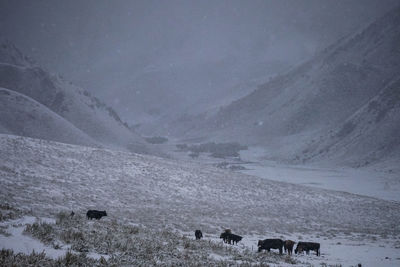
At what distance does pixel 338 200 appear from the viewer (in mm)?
35281

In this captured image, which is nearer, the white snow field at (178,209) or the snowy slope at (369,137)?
the white snow field at (178,209)

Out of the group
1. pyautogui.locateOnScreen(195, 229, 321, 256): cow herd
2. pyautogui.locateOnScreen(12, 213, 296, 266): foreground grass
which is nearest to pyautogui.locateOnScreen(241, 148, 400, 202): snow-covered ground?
pyautogui.locateOnScreen(195, 229, 321, 256): cow herd

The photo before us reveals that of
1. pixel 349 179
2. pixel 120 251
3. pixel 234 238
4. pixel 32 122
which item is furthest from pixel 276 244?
pixel 349 179

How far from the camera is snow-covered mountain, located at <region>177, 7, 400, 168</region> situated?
257 feet

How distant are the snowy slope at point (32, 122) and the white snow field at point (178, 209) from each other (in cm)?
1678

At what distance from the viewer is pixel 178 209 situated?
2422 centimetres

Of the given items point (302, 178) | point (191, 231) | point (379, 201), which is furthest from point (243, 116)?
point (191, 231)

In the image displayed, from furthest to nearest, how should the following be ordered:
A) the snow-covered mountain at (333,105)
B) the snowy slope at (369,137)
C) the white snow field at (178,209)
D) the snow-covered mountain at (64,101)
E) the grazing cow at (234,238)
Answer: the snow-covered mountain at (333,105) < the snowy slope at (369,137) < the snow-covered mountain at (64,101) < the grazing cow at (234,238) < the white snow field at (178,209)

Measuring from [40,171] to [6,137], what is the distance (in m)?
8.69

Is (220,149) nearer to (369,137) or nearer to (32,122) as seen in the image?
(369,137)

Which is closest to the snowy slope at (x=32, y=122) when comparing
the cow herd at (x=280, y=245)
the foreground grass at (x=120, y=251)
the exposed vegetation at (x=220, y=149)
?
the foreground grass at (x=120, y=251)

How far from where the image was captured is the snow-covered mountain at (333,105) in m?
78.3

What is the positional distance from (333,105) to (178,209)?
99.6m

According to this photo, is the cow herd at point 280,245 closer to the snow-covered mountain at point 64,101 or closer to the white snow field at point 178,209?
the white snow field at point 178,209
